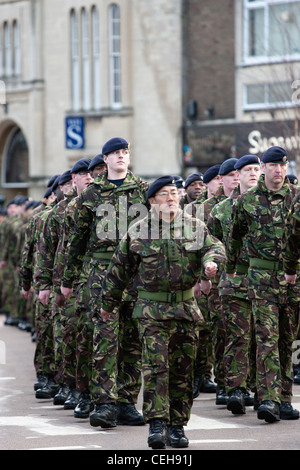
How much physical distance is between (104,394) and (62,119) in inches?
1043

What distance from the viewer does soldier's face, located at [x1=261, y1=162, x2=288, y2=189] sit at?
10.3m

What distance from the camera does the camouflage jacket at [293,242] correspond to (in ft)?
31.3

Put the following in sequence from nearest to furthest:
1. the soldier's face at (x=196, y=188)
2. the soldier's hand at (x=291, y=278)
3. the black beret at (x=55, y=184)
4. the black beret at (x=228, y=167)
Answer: the soldier's hand at (x=291, y=278) → the black beret at (x=228, y=167) → the black beret at (x=55, y=184) → the soldier's face at (x=196, y=188)

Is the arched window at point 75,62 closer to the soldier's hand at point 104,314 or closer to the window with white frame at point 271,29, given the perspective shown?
the window with white frame at point 271,29

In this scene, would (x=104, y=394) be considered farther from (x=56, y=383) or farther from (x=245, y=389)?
(x=56, y=383)

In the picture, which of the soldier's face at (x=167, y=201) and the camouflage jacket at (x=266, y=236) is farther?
the camouflage jacket at (x=266, y=236)

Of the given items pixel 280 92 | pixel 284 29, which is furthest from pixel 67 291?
pixel 280 92

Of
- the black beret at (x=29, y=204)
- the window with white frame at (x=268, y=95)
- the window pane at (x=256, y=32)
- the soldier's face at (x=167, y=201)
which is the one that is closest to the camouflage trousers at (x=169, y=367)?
the soldier's face at (x=167, y=201)

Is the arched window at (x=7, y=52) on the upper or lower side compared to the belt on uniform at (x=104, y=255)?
upper

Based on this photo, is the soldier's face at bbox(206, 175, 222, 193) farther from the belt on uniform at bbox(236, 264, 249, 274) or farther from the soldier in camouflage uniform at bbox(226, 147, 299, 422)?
the soldier in camouflage uniform at bbox(226, 147, 299, 422)

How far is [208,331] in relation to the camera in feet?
41.5

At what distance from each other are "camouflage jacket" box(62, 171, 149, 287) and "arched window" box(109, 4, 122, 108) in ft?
79.0

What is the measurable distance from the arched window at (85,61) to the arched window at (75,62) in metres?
0.22

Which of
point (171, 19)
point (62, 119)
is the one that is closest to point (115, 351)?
point (171, 19)
